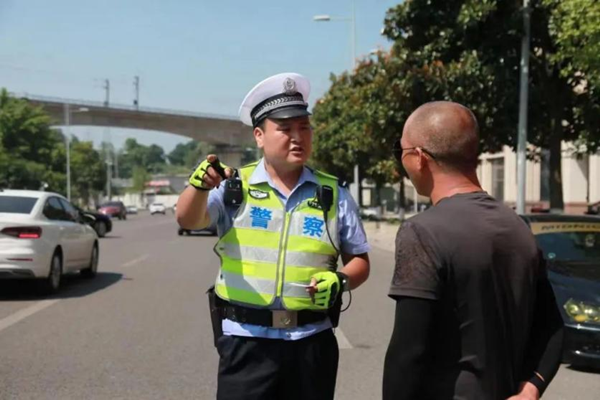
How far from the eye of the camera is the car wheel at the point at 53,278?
10.7 m

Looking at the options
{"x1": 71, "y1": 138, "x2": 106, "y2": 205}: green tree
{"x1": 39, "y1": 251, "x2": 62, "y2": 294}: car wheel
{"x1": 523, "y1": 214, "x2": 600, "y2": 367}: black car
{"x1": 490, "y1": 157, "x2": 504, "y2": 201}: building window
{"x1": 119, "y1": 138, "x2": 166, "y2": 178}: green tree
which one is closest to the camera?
{"x1": 523, "y1": 214, "x2": 600, "y2": 367}: black car

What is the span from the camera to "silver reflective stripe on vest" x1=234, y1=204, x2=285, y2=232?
9.29 feet

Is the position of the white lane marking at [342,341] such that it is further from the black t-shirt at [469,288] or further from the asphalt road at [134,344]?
the black t-shirt at [469,288]

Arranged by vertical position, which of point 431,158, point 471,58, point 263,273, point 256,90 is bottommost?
point 263,273

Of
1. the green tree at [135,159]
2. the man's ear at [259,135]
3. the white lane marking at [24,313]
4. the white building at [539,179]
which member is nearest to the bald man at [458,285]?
the man's ear at [259,135]

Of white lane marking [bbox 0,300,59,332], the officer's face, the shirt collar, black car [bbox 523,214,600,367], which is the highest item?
the officer's face

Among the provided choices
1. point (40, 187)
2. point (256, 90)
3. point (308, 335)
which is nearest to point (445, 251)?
point (308, 335)

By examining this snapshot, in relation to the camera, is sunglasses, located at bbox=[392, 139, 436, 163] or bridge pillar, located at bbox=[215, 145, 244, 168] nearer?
sunglasses, located at bbox=[392, 139, 436, 163]

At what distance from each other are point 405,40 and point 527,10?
3.12m

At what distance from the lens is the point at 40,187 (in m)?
52.2

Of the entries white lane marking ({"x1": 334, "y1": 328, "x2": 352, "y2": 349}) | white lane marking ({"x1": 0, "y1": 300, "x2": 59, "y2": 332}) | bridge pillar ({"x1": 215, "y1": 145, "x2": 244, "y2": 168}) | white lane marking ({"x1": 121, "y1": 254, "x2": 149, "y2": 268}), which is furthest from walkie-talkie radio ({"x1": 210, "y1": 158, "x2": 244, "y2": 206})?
bridge pillar ({"x1": 215, "y1": 145, "x2": 244, "y2": 168})

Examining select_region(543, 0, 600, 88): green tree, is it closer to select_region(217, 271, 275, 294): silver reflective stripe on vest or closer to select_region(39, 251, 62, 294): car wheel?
select_region(39, 251, 62, 294): car wheel

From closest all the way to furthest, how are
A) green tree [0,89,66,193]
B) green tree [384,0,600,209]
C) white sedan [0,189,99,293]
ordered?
white sedan [0,189,99,293] → green tree [384,0,600,209] → green tree [0,89,66,193]

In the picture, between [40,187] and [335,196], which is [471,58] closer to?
[335,196]
